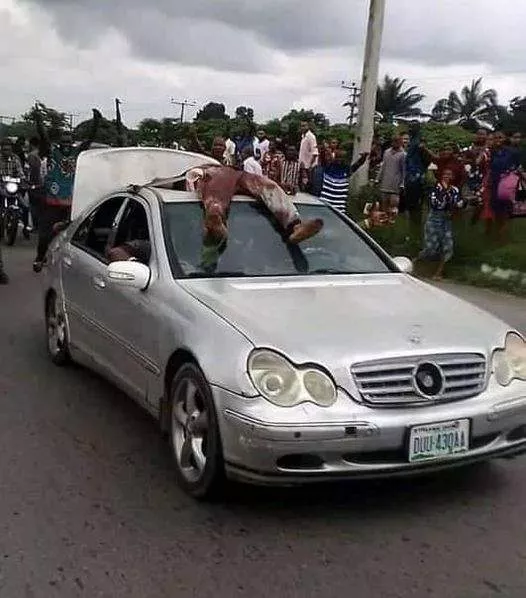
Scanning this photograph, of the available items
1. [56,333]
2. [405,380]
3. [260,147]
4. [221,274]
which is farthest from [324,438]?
[260,147]

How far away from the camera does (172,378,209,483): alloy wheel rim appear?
4.75 meters

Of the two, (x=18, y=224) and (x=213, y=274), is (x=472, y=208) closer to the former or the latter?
(x=18, y=224)

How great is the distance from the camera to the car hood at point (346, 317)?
14.8 feet

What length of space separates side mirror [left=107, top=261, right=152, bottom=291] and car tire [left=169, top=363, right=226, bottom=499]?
719 millimetres

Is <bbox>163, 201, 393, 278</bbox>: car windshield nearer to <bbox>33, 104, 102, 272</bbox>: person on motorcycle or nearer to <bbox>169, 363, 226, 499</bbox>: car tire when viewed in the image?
<bbox>169, 363, 226, 499</bbox>: car tire

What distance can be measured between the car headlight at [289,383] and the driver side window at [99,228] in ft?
7.87

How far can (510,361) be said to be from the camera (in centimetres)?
489

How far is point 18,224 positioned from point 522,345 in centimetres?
1308

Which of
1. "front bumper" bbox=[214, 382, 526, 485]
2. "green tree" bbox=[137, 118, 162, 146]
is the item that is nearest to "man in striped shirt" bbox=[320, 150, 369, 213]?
"front bumper" bbox=[214, 382, 526, 485]

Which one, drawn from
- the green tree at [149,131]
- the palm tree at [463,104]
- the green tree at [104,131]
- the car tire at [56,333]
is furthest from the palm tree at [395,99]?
the car tire at [56,333]

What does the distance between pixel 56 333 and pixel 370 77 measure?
13.2 metres

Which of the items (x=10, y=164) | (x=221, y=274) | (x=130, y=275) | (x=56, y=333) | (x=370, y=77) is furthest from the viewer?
(x=370, y=77)

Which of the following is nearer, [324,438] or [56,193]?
[324,438]

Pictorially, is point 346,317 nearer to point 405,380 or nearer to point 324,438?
point 405,380
